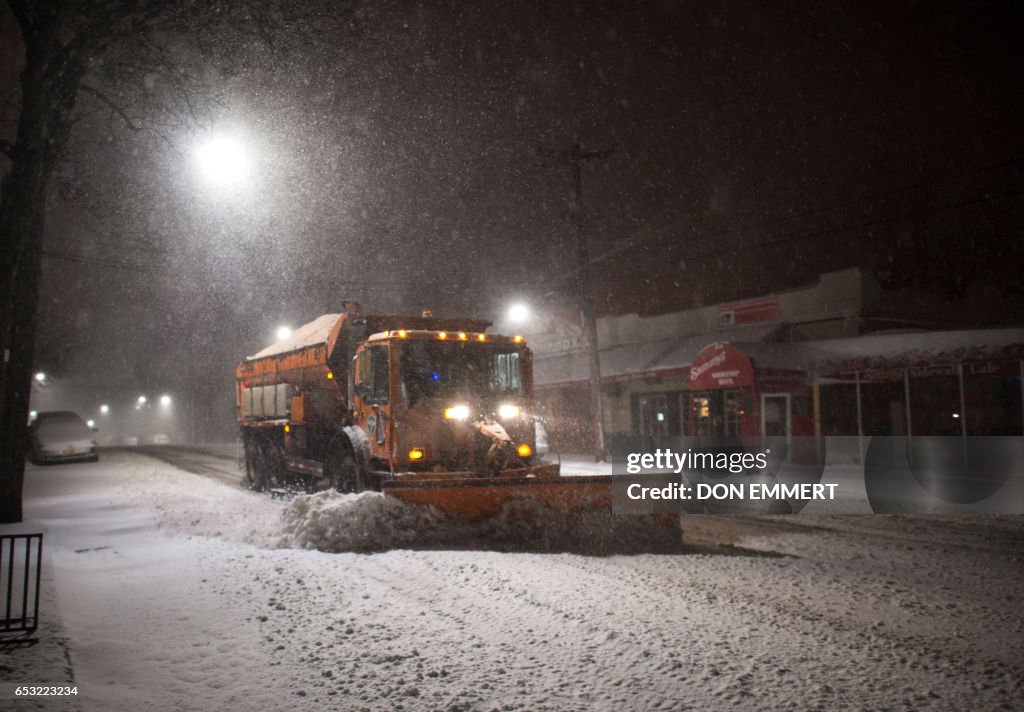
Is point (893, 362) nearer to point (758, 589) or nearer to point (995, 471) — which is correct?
point (995, 471)

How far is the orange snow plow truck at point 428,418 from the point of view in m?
9.45

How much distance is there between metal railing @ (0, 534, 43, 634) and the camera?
5.60 metres

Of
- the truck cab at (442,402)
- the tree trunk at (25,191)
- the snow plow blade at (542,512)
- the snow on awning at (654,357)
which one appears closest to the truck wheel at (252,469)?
the tree trunk at (25,191)

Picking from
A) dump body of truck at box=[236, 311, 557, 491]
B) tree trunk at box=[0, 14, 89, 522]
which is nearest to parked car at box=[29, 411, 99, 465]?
dump body of truck at box=[236, 311, 557, 491]

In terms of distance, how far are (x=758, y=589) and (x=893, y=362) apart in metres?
15.3

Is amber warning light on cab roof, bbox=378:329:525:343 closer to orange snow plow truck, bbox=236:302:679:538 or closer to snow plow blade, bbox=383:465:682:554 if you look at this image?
orange snow plow truck, bbox=236:302:679:538

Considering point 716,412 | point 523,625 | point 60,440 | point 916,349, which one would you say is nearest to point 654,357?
point 716,412

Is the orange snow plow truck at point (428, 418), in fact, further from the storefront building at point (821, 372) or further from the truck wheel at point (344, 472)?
the storefront building at point (821, 372)

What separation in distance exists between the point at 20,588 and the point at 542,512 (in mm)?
5583

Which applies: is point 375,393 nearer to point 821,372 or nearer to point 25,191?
point 25,191

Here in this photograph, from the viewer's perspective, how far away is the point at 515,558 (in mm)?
8383

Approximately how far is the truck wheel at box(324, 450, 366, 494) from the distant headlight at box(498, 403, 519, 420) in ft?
7.55

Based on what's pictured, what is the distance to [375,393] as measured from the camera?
11.0 metres

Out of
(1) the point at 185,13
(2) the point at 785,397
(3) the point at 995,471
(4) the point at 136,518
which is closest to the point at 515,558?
(4) the point at 136,518
